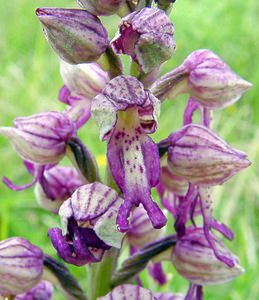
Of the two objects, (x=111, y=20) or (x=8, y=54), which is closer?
(x=8, y=54)

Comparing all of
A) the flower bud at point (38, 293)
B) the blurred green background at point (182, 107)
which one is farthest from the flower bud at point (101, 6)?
→ the blurred green background at point (182, 107)

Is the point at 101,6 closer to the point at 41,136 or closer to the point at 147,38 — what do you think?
the point at 147,38

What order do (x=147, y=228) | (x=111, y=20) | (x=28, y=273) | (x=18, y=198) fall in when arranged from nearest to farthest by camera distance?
1. (x=28, y=273)
2. (x=147, y=228)
3. (x=18, y=198)
4. (x=111, y=20)

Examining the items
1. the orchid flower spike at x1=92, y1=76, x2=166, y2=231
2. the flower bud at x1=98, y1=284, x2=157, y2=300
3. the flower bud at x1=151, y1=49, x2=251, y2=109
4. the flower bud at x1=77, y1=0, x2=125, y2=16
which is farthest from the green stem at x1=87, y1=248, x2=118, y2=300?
the flower bud at x1=77, y1=0, x2=125, y2=16

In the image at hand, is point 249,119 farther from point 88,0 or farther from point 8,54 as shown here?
point 88,0

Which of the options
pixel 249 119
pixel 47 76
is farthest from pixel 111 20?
pixel 249 119

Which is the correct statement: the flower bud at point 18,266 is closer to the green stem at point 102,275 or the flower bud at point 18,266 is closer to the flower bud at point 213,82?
the green stem at point 102,275

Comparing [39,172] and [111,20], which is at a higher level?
[111,20]

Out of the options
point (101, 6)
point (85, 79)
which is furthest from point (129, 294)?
point (101, 6)
